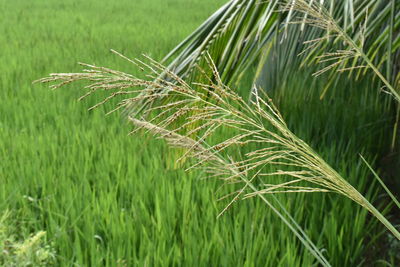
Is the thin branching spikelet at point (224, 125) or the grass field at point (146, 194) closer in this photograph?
the thin branching spikelet at point (224, 125)

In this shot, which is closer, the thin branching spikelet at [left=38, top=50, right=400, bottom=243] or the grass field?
the thin branching spikelet at [left=38, top=50, right=400, bottom=243]

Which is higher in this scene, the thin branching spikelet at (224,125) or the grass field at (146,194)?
the thin branching spikelet at (224,125)

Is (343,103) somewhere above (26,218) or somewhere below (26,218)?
above

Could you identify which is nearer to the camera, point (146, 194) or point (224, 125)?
point (224, 125)

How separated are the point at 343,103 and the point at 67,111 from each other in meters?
1.41

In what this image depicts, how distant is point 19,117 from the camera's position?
2.81m

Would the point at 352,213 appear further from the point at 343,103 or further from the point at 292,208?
the point at 343,103

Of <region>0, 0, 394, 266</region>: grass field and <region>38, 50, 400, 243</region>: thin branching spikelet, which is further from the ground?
<region>38, 50, 400, 243</region>: thin branching spikelet

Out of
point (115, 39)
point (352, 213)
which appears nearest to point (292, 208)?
point (352, 213)

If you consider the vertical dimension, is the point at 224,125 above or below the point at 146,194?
above

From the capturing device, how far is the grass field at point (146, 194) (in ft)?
4.63

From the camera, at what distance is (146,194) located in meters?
1.79

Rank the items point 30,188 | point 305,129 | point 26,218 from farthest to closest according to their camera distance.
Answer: point 305,129, point 30,188, point 26,218

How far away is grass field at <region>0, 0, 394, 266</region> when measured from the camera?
1.41m
